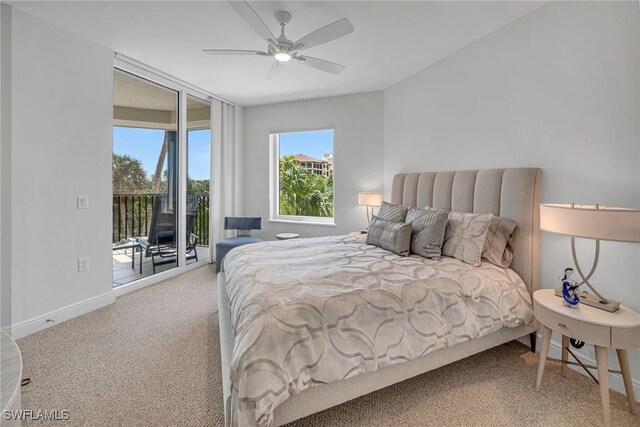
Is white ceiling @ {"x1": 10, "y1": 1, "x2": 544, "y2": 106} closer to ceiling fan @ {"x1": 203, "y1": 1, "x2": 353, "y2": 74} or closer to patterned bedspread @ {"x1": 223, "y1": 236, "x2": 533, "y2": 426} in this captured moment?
ceiling fan @ {"x1": 203, "y1": 1, "x2": 353, "y2": 74}

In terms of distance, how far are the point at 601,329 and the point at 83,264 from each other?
4.05 metres

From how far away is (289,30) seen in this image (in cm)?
265

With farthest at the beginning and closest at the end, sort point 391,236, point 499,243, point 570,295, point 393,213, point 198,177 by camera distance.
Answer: point 198,177 < point 393,213 < point 391,236 < point 499,243 < point 570,295

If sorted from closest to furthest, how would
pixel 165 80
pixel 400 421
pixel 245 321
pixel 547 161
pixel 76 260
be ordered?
pixel 245 321, pixel 400 421, pixel 547 161, pixel 76 260, pixel 165 80

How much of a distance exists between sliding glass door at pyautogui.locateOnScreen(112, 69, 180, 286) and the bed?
1904mm

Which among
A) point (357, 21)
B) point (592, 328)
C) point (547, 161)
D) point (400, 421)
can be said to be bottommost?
point (400, 421)

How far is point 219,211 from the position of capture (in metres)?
4.80

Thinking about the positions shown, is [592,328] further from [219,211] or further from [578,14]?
[219,211]

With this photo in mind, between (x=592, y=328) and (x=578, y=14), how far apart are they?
2.13 meters

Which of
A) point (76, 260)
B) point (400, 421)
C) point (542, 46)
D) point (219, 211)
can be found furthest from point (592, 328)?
point (219, 211)

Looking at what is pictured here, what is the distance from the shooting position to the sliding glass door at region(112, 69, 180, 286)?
342 cm

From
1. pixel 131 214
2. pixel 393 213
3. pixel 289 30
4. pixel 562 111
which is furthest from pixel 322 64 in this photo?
pixel 131 214

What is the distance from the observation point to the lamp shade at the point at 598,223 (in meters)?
1.45
